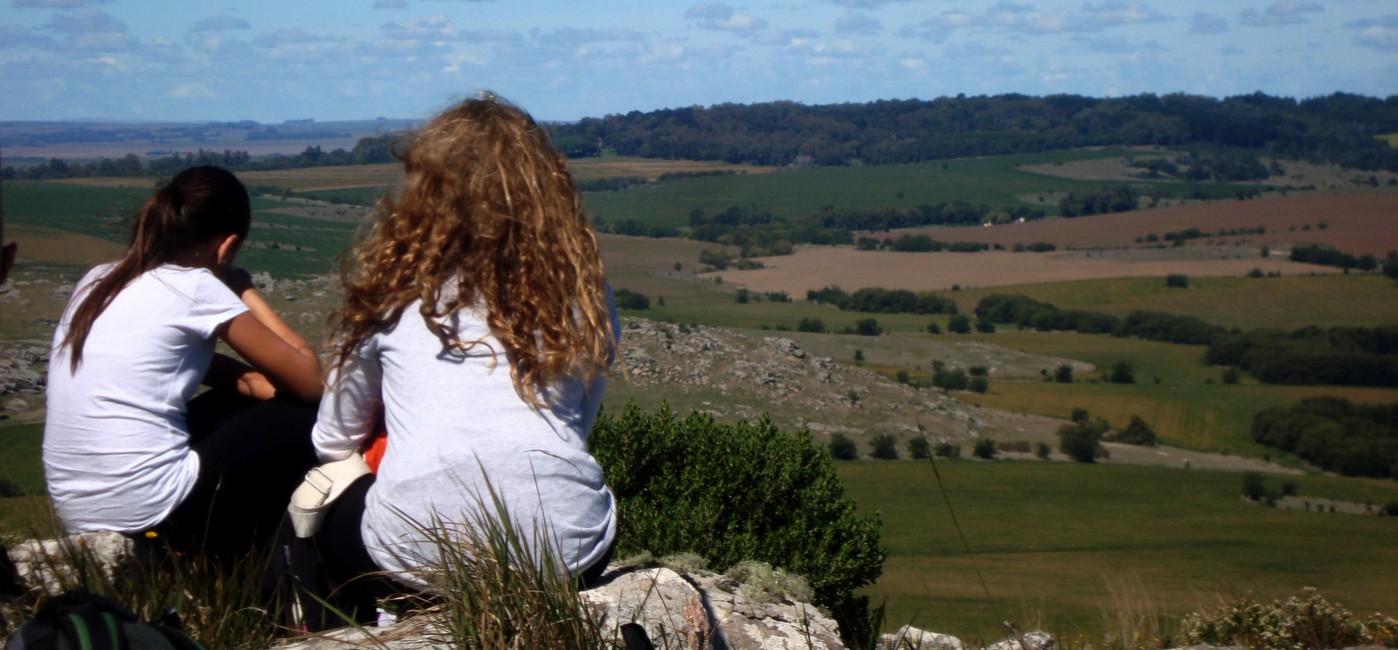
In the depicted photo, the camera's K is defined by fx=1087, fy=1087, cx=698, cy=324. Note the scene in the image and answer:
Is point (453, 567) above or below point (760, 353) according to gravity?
above

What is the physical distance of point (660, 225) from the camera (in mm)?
48656

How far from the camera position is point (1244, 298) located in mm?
58625

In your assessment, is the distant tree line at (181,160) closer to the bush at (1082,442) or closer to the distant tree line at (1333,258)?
the bush at (1082,442)

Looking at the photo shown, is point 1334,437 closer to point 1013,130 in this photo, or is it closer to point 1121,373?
point 1121,373

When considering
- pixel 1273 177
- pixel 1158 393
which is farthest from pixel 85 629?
pixel 1273 177

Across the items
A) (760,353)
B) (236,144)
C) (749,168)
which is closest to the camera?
(760,353)

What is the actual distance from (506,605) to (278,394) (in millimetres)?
1219

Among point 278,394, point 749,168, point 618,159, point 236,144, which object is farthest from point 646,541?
point 749,168

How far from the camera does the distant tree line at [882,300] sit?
4916 cm

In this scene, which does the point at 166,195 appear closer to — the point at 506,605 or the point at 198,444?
the point at 198,444

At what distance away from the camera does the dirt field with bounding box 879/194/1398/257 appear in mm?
63062

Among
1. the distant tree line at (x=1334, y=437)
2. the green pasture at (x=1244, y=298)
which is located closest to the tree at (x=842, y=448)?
the distant tree line at (x=1334, y=437)

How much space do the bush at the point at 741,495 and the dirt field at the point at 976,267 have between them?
144 feet

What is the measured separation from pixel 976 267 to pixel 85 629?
64005mm
